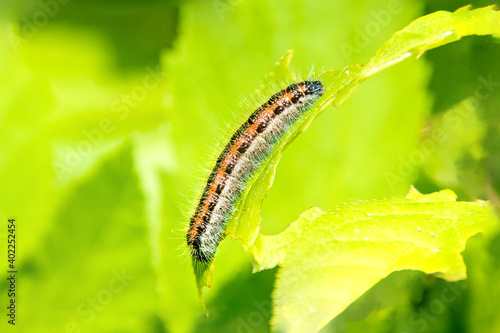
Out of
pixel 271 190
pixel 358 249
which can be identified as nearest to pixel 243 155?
pixel 271 190

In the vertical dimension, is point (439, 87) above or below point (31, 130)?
below

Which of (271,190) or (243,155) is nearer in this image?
(271,190)

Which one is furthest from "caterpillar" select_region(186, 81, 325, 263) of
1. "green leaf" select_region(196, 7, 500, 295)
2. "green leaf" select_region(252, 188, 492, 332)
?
"green leaf" select_region(252, 188, 492, 332)

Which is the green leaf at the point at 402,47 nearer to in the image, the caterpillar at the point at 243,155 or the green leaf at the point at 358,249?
the green leaf at the point at 358,249

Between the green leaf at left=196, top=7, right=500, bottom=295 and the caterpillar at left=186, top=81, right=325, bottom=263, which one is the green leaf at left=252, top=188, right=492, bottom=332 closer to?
the green leaf at left=196, top=7, right=500, bottom=295

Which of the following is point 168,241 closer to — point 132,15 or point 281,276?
point 281,276

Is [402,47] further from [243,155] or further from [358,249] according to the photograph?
[243,155]

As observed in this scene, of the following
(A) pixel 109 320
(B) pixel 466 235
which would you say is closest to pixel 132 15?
(A) pixel 109 320
